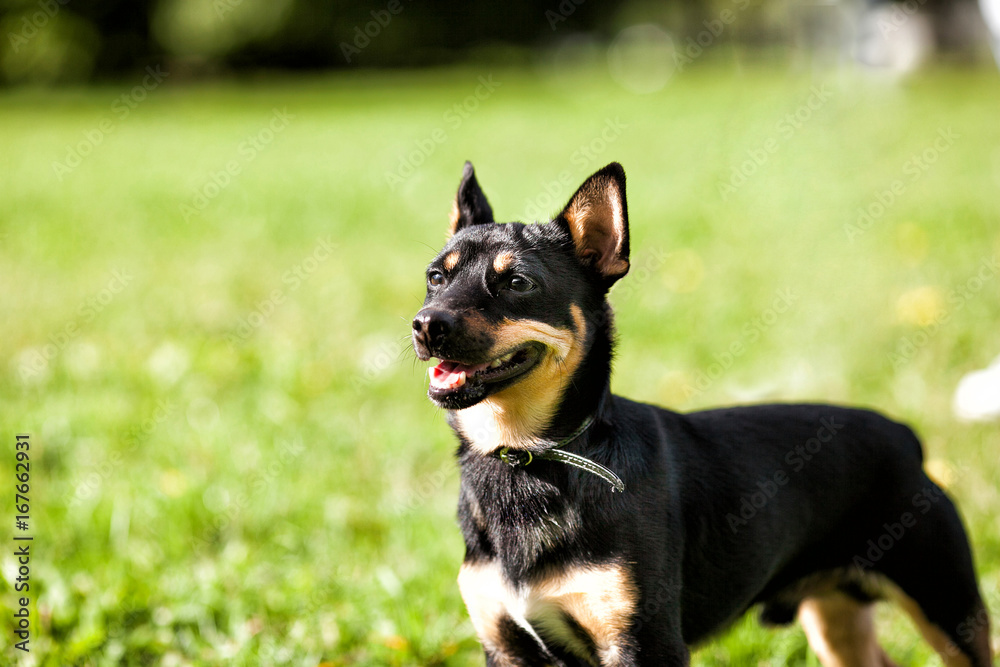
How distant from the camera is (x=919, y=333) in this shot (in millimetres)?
5617

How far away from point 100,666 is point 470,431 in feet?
5.27

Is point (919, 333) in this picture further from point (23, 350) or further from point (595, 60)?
point (595, 60)

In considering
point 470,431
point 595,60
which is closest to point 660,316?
point 470,431

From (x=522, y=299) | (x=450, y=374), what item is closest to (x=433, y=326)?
(x=450, y=374)

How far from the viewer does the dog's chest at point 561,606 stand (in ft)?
7.38

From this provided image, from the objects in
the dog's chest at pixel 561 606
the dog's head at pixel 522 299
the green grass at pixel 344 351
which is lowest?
the green grass at pixel 344 351

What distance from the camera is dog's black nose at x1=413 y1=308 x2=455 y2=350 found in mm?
2191

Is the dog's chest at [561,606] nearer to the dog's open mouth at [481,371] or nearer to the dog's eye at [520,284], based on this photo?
the dog's open mouth at [481,371]

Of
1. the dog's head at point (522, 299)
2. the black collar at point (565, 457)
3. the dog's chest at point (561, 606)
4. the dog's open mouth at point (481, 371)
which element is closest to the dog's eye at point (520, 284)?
the dog's head at point (522, 299)

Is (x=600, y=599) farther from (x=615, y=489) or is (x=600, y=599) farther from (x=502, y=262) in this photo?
(x=502, y=262)

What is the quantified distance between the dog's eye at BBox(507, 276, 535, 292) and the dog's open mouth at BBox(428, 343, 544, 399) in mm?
157

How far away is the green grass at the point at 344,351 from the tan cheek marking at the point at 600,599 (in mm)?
881

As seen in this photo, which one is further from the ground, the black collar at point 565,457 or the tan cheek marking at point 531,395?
the tan cheek marking at point 531,395

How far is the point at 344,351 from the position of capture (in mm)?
5699
